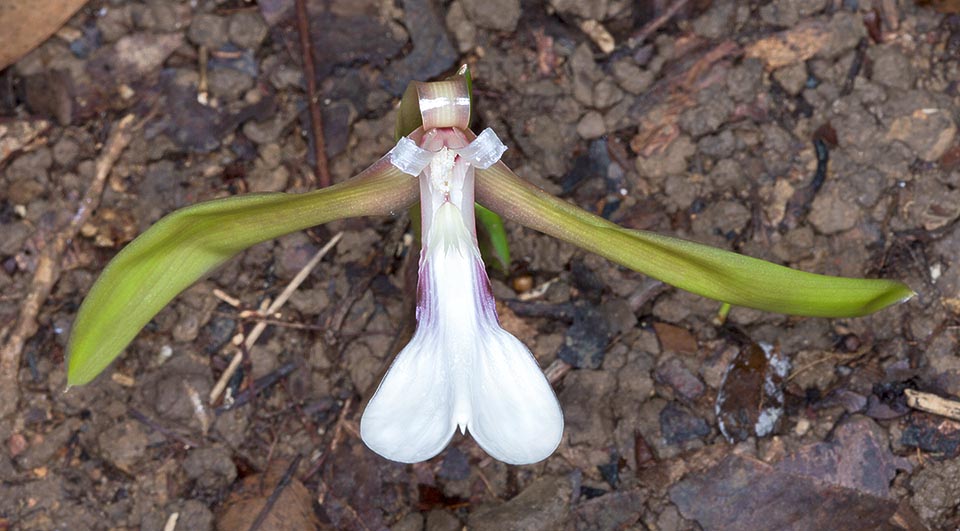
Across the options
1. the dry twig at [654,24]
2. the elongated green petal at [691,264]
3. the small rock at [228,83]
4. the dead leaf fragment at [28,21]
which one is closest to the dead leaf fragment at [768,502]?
the elongated green petal at [691,264]

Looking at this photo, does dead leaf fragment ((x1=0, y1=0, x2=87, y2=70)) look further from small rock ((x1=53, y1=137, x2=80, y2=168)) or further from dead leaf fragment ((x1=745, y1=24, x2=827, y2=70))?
dead leaf fragment ((x1=745, y1=24, x2=827, y2=70))

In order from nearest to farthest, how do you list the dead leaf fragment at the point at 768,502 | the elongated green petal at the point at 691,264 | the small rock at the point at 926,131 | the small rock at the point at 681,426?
the elongated green petal at the point at 691,264 < the dead leaf fragment at the point at 768,502 < the small rock at the point at 681,426 < the small rock at the point at 926,131

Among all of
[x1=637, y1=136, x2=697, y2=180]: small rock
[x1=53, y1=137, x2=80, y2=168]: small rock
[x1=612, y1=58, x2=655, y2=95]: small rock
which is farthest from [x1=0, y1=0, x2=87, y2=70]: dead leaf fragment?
[x1=637, y1=136, x2=697, y2=180]: small rock

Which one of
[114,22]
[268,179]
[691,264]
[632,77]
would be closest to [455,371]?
[691,264]

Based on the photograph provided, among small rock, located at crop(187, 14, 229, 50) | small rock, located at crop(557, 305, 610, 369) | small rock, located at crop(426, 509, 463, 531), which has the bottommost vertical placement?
small rock, located at crop(426, 509, 463, 531)

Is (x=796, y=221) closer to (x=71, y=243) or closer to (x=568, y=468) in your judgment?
(x=568, y=468)

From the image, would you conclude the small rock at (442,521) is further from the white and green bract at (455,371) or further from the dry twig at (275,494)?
the white and green bract at (455,371)

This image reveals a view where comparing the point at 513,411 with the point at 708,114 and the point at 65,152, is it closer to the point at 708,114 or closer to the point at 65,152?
the point at 708,114

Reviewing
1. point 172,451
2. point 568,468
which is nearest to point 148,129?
point 172,451
